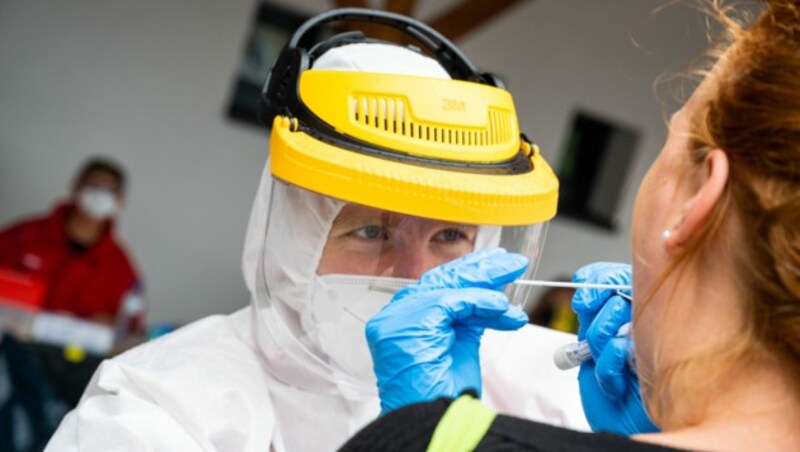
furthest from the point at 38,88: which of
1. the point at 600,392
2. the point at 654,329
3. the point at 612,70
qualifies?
the point at 654,329

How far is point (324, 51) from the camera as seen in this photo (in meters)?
1.76

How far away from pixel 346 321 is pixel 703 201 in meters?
0.78

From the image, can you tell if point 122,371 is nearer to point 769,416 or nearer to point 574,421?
point 574,421

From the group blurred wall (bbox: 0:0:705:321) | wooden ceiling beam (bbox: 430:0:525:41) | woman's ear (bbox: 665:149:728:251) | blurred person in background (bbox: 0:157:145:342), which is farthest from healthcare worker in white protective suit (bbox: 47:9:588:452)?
blurred wall (bbox: 0:0:705:321)

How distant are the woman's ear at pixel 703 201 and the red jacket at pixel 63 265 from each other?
149 inches

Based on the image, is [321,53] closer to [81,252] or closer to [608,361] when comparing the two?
[608,361]

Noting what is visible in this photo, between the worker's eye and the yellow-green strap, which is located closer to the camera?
the yellow-green strap

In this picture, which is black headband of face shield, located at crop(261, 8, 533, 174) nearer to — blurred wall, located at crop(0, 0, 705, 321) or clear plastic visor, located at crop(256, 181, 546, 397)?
clear plastic visor, located at crop(256, 181, 546, 397)

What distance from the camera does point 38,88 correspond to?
5148 mm

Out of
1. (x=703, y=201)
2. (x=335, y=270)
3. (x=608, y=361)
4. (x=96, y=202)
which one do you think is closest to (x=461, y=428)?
(x=703, y=201)

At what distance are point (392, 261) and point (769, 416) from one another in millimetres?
776

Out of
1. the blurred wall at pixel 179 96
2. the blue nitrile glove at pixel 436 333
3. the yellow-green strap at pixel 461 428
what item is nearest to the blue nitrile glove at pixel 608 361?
the blue nitrile glove at pixel 436 333

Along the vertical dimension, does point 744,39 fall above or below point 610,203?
above

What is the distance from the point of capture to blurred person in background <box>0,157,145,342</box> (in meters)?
4.52
